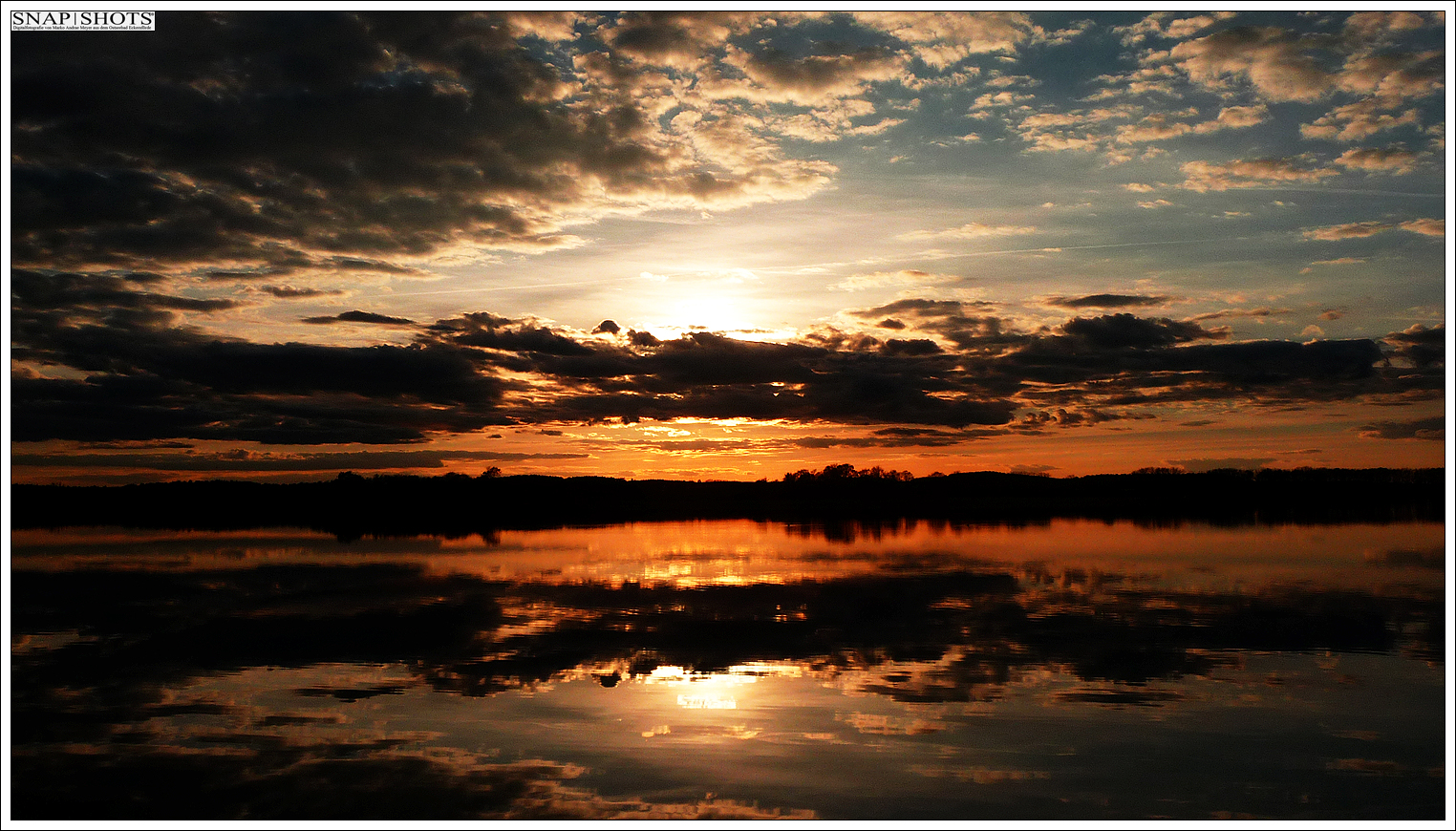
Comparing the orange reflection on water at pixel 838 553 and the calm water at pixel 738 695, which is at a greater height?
the orange reflection on water at pixel 838 553

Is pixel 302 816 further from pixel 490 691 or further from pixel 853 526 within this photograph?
pixel 853 526

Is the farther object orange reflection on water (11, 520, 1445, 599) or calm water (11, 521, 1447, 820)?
orange reflection on water (11, 520, 1445, 599)

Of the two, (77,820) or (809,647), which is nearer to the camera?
(77,820)

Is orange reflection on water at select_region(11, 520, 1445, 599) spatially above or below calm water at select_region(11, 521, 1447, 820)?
above

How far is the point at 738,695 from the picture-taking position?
48.8ft

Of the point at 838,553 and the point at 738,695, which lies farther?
the point at 838,553

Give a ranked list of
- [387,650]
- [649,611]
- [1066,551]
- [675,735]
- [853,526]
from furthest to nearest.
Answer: [853,526]
[1066,551]
[649,611]
[387,650]
[675,735]

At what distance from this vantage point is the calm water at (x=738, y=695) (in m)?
10.9

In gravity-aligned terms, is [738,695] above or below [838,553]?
below

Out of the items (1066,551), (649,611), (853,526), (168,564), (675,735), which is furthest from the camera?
(853,526)

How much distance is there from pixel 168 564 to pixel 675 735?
2969 cm

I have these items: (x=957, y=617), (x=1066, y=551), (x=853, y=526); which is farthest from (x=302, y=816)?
(x=853, y=526)

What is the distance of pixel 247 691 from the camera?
15414 millimetres

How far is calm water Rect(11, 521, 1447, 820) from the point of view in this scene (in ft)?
35.8
